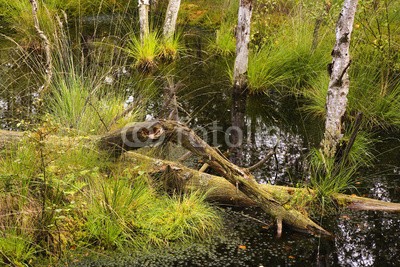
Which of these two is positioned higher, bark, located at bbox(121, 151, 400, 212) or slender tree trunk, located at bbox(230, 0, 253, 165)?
slender tree trunk, located at bbox(230, 0, 253, 165)

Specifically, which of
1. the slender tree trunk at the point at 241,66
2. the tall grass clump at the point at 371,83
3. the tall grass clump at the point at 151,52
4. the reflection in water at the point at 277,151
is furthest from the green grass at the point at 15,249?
the tall grass clump at the point at 151,52

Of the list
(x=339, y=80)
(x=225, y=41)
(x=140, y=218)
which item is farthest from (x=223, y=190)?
(x=225, y=41)

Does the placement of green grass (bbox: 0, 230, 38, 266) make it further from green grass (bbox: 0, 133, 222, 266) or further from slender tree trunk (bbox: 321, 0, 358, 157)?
slender tree trunk (bbox: 321, 0, 358, 157)

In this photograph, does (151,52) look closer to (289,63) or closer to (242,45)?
(242,45)

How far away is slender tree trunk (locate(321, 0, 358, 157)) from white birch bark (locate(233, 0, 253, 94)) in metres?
2.83

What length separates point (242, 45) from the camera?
8.95 m

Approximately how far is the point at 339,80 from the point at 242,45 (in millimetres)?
3067

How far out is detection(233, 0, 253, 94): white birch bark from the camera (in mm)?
8719

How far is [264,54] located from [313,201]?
404 centimetres

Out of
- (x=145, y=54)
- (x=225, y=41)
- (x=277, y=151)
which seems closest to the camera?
(x=277, y=151)

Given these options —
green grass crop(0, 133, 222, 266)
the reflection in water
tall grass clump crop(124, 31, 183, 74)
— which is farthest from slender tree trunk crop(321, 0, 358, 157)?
tall grass clump crop(124, 31, 183, 74)

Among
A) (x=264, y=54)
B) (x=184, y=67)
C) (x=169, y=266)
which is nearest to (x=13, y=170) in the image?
(x=169, y=266)

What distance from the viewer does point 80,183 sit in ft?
16.6

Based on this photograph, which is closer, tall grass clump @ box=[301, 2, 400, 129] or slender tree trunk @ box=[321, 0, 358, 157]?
slender tree trunk @ box=[321, 0, 358, 157]
